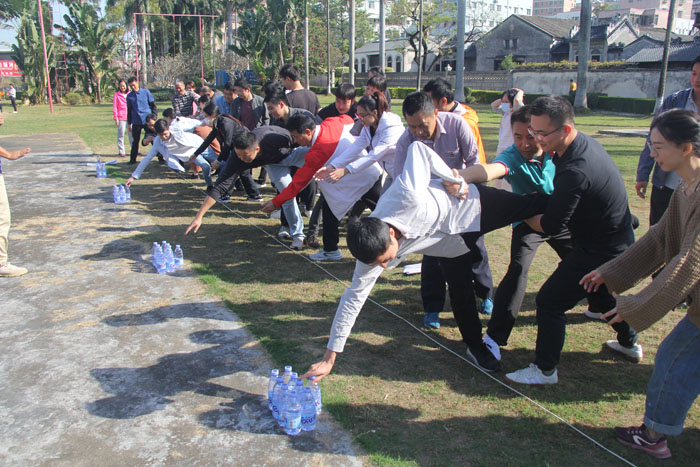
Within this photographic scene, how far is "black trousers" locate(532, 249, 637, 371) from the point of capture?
3.39 meters

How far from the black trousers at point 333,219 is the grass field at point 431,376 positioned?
27 centimetres

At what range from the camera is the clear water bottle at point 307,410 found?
10.4 feet

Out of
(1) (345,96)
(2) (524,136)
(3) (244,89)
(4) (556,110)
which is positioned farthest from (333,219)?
(3) (244,89)

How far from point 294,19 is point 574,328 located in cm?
5871

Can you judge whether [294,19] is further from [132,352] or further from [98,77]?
[132,352]

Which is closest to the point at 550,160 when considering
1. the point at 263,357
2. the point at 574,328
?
the point at 574,328

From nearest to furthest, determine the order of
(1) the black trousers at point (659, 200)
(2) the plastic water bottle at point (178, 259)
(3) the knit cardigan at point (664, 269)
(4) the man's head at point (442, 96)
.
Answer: (3) the knit cardigan at point (664, 269) < (1) the black trousers at point (659, 200) < (4) the man's head at point (442, 96) < (2) the plastic water bottle at point (178, 259)

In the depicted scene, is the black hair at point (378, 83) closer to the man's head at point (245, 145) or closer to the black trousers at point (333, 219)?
the black trousers at point (333, 219)

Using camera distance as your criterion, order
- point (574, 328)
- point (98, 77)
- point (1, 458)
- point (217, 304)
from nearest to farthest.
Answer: point (1, 458) → point (574, 328) → point (217, 304) → point (98, 77)

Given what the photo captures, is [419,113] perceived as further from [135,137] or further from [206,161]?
[135,137]

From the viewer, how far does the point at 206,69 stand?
54562 mm

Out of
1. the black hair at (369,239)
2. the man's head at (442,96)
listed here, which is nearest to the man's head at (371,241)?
the black hair at (369,239)

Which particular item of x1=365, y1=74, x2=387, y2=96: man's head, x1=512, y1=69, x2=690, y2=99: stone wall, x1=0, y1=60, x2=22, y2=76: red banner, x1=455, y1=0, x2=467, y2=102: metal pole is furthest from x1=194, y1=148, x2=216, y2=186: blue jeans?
x1=0, y1=60, x2=22, y2=76: red banner

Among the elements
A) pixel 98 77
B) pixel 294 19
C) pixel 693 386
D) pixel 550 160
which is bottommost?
pixel 693 386
